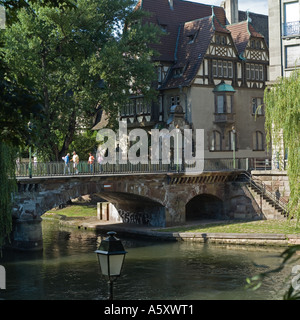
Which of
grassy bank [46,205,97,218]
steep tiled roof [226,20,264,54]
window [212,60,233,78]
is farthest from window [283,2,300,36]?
grassy bank [46,205,97,218]

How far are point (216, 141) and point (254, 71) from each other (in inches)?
269

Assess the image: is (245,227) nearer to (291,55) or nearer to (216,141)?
(291,55)

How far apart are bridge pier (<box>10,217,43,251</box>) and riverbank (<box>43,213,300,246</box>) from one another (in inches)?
275

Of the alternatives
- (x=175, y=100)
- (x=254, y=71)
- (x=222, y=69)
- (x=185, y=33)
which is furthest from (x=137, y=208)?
(x=185, y=33)

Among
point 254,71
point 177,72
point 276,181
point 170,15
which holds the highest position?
point 170,15

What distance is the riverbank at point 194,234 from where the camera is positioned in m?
30.4

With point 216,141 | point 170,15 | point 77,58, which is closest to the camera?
point 77,58

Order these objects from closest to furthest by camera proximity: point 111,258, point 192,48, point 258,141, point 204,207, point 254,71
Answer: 1. point 111,258
2. point 204,207
3. point 192,48
4. point 254,71
5. point 258,141

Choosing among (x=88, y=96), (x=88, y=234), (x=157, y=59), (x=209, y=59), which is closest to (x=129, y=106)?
(x=157, y=59)

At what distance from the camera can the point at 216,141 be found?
45.2m

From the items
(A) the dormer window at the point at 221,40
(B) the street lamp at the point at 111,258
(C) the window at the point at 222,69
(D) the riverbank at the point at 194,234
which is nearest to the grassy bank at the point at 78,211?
(D) the riverbank at the point at 194,234

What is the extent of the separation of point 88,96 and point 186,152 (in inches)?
367

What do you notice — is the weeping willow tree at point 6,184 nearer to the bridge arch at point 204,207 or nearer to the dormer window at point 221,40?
the bridge arch at point 204,207

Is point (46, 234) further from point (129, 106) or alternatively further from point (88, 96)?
point (129, 106)
